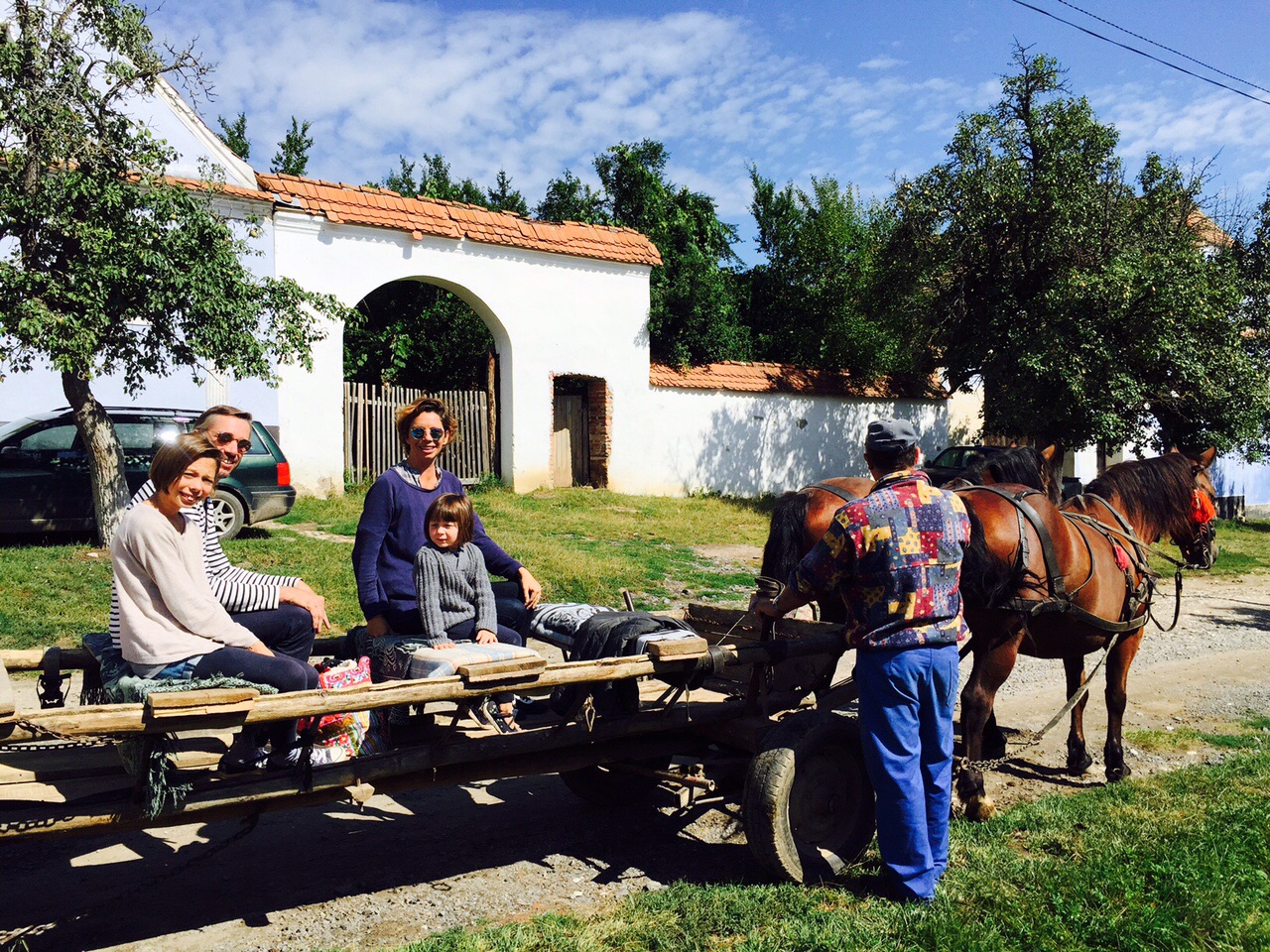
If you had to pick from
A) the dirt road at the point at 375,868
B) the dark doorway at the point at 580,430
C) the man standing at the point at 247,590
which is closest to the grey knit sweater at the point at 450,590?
the man standing at the point at 247,590

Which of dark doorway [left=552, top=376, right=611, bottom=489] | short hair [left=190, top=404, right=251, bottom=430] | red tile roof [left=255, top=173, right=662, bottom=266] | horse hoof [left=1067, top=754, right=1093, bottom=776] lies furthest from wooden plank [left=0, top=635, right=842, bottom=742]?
dark doorway [left=552, top=376, right=611, bottom=489]

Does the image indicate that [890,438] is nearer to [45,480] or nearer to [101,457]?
[101,457]

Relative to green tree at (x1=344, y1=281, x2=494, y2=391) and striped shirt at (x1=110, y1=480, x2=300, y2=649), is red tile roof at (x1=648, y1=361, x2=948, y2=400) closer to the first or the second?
A: green tree at (x1=344, y1=281, x2=494, y2=391)

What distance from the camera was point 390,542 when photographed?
445 cm

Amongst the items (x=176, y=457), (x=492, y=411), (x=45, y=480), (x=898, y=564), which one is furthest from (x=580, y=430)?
(x=176, y=457)

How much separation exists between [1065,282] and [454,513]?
14513 millimetres

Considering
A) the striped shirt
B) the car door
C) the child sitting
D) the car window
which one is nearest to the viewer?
the striped shirt

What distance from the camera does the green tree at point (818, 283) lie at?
2127 centimetres

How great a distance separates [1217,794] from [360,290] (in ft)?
43.4

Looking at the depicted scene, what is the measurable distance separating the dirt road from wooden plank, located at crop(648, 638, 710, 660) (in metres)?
0.96

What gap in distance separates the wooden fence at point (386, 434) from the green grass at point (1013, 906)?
12.5 meters

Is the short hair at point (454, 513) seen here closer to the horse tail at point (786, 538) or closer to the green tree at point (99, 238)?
the horse tail at point (786, 538)

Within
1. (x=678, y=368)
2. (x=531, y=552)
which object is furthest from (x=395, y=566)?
(x=678, y=368)

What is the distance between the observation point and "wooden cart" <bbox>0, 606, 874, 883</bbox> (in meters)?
2.80
